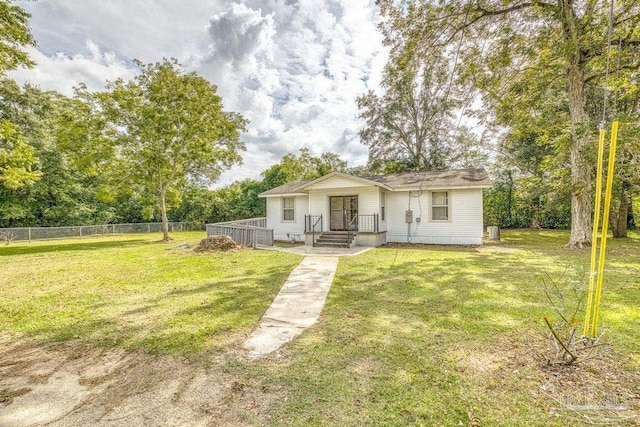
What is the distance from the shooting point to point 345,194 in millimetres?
14312

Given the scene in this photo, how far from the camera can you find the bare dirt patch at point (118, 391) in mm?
2322

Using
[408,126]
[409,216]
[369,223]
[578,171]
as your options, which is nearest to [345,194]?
[369,223]

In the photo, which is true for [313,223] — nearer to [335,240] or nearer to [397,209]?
[335,240]

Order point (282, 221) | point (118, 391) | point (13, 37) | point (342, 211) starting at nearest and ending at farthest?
point (118, 391) → point (13, 37) → point (342, 211) → point (282, 221)

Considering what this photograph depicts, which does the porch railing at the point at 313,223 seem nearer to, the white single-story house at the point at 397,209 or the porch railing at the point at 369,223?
the white single-story house at the point at 397,209

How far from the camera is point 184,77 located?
1712cm

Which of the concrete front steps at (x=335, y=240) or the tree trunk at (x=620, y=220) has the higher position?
the tree trunk at (x=620, y=220)

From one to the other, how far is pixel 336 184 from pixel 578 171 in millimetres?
9345

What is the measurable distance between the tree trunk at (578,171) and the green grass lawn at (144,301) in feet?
35.3

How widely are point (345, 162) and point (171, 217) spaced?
18108 millimetres

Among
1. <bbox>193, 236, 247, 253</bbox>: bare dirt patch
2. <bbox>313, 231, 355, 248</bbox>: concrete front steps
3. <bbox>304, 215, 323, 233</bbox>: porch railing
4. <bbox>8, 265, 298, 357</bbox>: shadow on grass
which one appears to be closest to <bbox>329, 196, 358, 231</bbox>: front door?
<bbox>304, 215, 323, 233</bbox>: porch railing

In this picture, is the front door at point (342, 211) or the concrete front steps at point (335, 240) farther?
the front door at point (342, 211)

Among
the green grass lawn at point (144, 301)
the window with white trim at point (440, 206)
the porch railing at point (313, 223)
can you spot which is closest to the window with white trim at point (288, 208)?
the porch railing at point (313, 223)

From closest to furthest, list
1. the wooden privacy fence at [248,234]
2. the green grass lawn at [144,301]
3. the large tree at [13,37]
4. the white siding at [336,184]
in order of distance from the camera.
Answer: the green grass lawn at [144,301] → the large tree at [13,37] → the wooden privacy fence at [248,234] → the white siding at [336,184]
